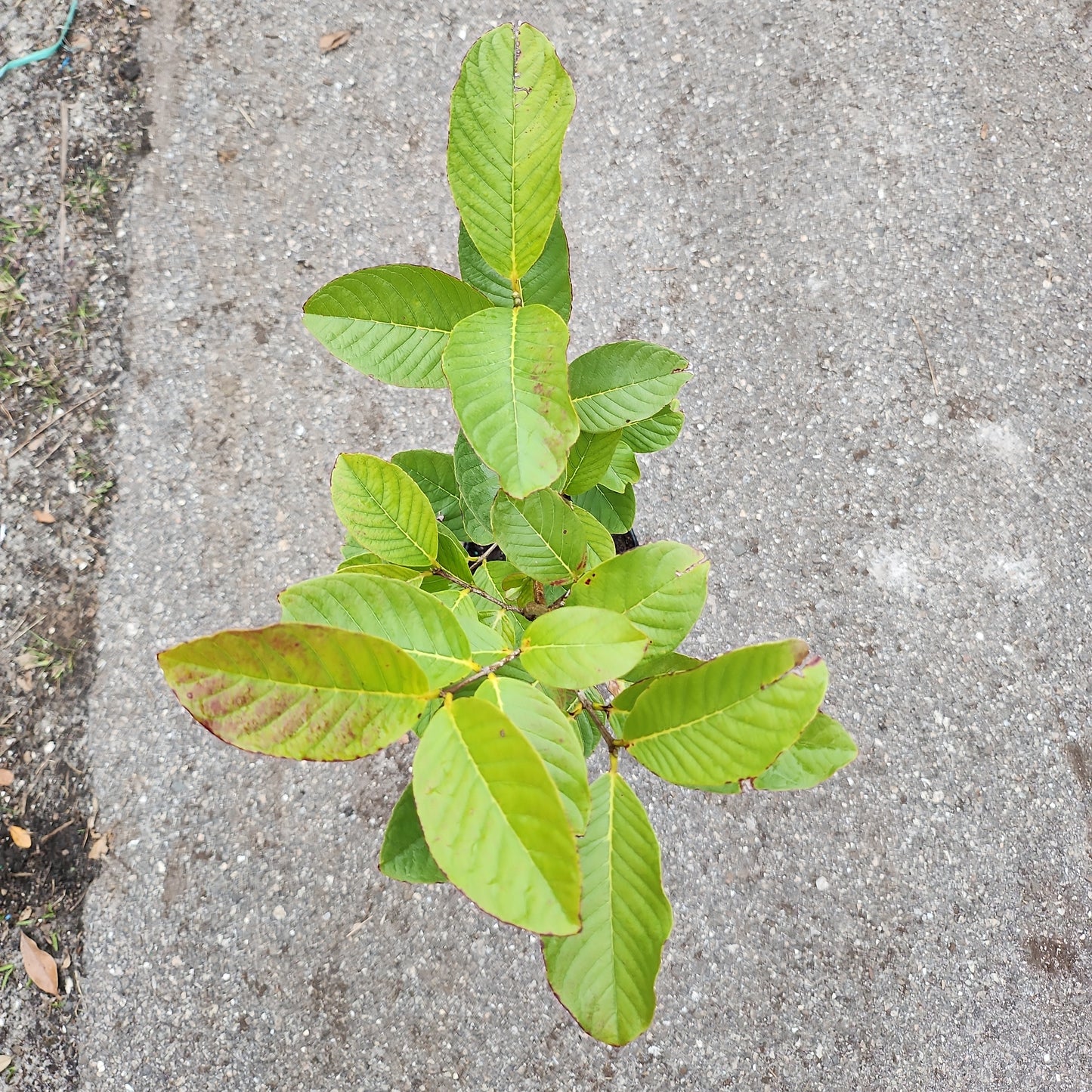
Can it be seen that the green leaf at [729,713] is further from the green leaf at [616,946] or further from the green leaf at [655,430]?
the green leaf at [655,430]

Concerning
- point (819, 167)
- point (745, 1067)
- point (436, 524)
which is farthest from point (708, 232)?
point (745, 1067)

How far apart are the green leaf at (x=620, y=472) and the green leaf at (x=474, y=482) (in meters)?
0.21

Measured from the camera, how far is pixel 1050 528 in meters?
1.75

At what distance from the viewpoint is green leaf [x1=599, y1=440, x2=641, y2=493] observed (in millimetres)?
1081

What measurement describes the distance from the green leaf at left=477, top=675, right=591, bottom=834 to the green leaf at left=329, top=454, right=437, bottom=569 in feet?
0.81

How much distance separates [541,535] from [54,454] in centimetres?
138

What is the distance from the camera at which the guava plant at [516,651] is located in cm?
50

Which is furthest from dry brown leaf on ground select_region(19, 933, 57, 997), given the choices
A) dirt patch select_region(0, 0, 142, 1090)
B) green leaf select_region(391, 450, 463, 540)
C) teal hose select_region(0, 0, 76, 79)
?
teal hose select_region(0, 0, 76, 79)

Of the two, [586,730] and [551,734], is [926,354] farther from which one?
[551,734]

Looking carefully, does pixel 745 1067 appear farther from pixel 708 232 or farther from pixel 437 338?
pixel 708 232

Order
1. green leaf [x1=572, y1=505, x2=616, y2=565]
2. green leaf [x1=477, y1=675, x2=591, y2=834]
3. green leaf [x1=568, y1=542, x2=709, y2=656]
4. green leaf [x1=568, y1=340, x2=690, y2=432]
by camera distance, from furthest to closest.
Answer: green leaf [x1=572, y1=505, x2=616, y2=565], green leaf [x1=568, y1=340, x2=690, y2=432], green leaf [x1=568, y1=542, x2=709, y2=656], green leaf [x1=477, y1=675, x2=591, y2=834]

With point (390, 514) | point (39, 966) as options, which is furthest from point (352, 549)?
point (39, 966)

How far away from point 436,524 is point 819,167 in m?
1.54

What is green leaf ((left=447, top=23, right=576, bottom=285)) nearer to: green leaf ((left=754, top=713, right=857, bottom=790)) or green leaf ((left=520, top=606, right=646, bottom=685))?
green leaf ((left=520, top=606, right=646, bottom=685))
